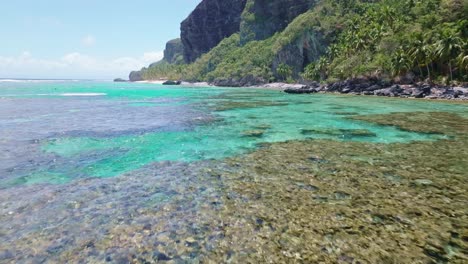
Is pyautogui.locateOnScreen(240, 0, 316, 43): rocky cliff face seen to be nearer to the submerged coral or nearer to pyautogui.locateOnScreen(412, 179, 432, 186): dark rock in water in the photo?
the submerged coral

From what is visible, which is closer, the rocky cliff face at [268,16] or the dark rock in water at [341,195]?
the dark rock in water at [341,195]

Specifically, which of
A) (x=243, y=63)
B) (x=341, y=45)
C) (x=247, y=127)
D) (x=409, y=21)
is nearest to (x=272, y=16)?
(x=243, y=63)

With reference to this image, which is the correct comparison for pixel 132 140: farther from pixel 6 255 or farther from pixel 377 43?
pixel 377 43

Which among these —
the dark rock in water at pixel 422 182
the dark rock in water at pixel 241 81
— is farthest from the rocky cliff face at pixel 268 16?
the dark rock in water at pixel 422 182

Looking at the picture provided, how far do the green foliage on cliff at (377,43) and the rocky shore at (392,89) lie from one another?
3.06 meters

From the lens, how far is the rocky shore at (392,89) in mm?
51966

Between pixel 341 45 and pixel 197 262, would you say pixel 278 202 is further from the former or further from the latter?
pixel 341 45

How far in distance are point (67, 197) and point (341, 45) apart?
333ft

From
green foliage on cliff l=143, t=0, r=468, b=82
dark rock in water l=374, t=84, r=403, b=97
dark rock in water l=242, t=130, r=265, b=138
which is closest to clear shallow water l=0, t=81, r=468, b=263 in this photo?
dark rock in water l=242, t=130, r=265, b=138

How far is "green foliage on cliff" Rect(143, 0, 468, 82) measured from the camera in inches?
2301

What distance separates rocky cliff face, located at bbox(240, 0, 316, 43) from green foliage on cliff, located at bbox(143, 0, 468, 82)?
85.4ft

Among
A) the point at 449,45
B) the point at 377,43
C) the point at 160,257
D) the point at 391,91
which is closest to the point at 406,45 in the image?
the point at 449,45

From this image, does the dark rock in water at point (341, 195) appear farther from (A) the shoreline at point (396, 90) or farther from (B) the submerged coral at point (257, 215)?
(A) the shoreline at point (396, 90)

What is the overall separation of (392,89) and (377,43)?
27.2m
